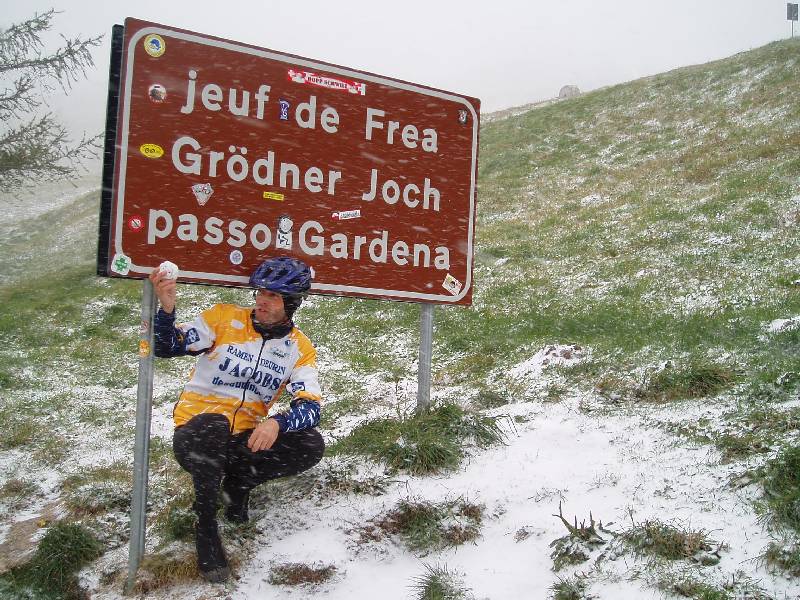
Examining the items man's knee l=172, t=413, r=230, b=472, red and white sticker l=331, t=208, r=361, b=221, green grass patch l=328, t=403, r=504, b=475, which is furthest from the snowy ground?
red and white sticker l=331, t=208, r=361, b=221

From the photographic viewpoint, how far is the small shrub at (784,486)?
3.38 m

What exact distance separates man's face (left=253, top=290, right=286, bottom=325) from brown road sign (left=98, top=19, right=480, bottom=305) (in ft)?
1.44

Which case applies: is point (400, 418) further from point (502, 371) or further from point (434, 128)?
point (434, 128)

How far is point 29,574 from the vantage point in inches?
166

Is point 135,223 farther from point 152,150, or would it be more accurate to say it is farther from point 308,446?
point 308,446

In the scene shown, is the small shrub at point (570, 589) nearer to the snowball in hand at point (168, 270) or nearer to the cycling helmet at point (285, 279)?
the cycling helmet at point (285, 279)

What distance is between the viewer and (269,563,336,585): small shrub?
396 centimetres

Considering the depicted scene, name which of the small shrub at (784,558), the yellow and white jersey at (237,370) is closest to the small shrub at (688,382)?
the small shrub at (784,558)

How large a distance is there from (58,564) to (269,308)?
2244 millimetres

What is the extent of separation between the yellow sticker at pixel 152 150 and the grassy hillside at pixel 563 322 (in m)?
2.55

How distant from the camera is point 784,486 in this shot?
364 centimetres

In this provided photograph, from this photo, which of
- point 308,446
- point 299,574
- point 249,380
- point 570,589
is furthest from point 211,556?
point 570,589

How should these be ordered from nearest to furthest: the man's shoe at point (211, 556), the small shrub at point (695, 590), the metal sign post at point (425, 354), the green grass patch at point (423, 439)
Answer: the small shrub at point (695, 590) → the man's shoe at point (211, 556) → the green grass patch at point (423, 439) → the metal sign post at point (425, 354)

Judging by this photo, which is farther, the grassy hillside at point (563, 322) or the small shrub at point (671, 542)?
the grassy hillside at point (563, 322)
